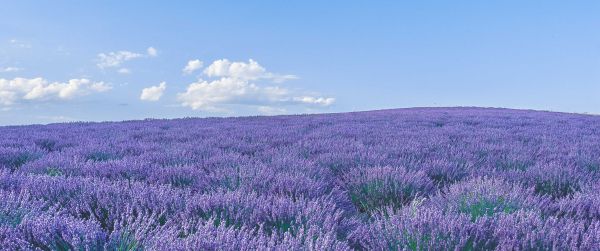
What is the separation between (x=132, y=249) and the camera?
6.11 feet

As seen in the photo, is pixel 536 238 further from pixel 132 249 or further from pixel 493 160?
pixel 493 160

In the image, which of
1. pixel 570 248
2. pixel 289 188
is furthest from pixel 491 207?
pixel 289 188

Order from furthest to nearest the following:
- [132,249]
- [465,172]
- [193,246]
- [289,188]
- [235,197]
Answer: [465,172], [289,188], [235,197], [132,249], [193,246]

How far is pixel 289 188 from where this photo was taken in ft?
10.9

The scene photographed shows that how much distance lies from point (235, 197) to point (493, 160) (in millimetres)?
3580

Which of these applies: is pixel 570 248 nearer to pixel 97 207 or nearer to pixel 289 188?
pixel 289 188

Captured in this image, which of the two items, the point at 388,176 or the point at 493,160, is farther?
the point at 493,160

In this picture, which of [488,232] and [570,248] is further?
[488,232]

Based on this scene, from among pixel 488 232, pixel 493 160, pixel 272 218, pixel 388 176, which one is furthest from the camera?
pixel 493 160

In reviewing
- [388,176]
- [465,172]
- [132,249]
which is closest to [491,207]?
[388,176]

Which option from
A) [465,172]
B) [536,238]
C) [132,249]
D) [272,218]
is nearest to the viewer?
[132,249]

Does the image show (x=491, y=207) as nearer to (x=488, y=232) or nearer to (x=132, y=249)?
(x=488, y=232)

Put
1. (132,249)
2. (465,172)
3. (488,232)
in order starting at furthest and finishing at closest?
(465,172) < (488,232) < (132,249)

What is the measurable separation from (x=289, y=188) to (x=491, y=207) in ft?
4.41
